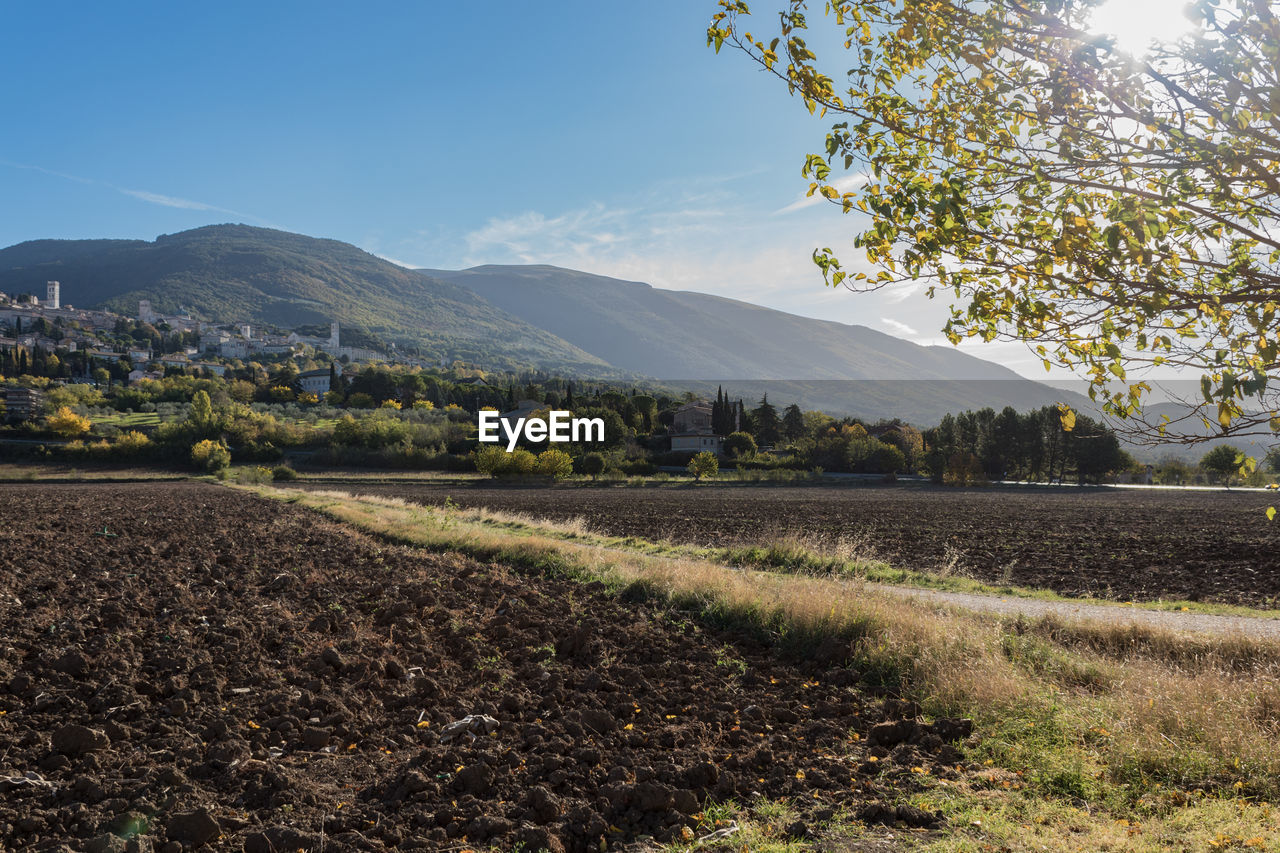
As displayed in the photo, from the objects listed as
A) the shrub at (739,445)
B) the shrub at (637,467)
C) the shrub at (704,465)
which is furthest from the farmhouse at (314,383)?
the shrub at (704,465)

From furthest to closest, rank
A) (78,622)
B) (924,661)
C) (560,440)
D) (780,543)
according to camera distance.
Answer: (560,440) → (780,543) → (78,622) → (924,661)

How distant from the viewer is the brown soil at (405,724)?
17.5 ft

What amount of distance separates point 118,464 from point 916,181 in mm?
81370

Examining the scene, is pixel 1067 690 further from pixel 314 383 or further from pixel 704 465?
pixel 314 383

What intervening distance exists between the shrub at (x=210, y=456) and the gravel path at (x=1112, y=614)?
213 feet

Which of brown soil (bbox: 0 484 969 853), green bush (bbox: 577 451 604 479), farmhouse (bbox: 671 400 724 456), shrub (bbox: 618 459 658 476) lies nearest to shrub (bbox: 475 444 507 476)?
green bush (bbox: 577 451 604 479)

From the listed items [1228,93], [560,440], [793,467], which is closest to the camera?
[1228,93]

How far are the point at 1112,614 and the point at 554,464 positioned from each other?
57376 mm

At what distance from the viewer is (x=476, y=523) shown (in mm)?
28812

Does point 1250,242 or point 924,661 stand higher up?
point 1250,242

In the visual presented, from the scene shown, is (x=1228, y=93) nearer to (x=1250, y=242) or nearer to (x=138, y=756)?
(x=1250, y=242)

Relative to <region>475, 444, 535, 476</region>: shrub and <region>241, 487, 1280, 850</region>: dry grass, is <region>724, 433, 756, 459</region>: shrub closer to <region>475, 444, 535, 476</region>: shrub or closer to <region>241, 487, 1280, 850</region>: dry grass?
<region>475, 444, 535, 476</region>: shrub

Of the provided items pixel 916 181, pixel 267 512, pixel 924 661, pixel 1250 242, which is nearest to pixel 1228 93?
pixel 1250 242

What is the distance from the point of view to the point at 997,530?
31406 mm
